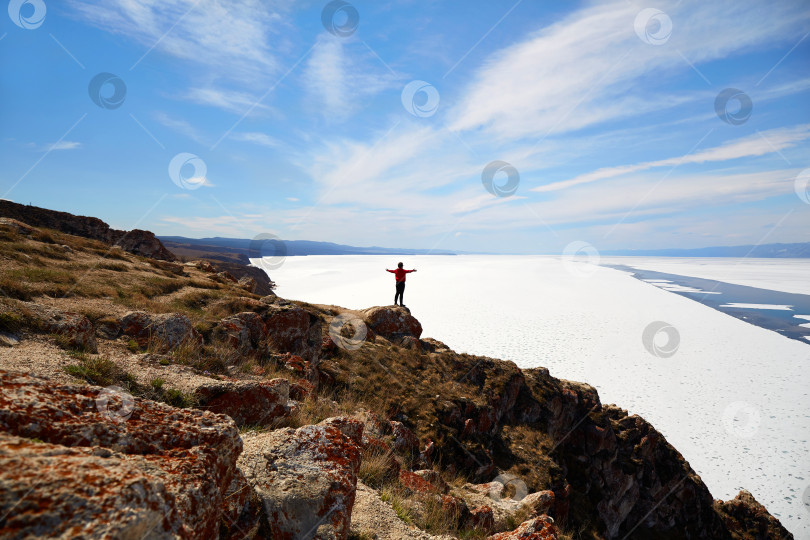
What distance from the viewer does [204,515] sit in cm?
242

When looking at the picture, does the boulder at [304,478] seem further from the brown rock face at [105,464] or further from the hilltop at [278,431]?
the brown rock face at [105,464]

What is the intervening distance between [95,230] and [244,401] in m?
31.8

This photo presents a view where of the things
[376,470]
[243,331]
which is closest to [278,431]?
[376,470]

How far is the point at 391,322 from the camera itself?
18891mm

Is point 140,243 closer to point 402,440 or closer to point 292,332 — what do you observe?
point 292,332

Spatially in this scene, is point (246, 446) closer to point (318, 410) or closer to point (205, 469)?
point (205, 469)

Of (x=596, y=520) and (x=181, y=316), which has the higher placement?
(x=181, y=316)

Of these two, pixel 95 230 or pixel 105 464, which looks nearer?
pixel 105 464

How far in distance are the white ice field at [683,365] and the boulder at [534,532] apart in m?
25.3

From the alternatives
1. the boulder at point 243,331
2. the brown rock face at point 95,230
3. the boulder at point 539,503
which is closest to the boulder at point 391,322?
the boulder at point 243,331

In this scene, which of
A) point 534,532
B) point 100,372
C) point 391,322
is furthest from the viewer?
point 391,322

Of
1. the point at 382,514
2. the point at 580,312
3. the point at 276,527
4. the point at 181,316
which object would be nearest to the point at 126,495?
the point at 276,527

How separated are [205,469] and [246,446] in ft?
5.70

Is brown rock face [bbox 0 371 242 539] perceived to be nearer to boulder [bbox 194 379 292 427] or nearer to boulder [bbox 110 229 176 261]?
boulder [bbox 194 379 292 427]
